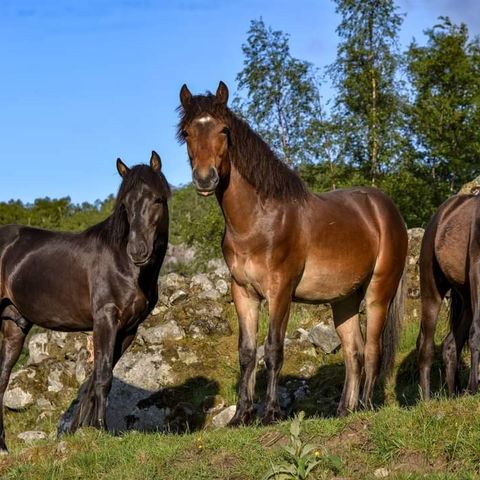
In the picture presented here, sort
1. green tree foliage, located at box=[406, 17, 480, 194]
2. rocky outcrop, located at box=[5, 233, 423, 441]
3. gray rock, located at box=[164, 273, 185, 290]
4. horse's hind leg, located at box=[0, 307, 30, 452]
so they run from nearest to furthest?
horse's hind leg, located at box=[0, 307, 30, 452], rocky outcrop, located at box=[5, 233, 423, 441], gray rock, located at box=[164, 273, 185, 290], green tree foliage, located at box=[406, 17, 480, 194]

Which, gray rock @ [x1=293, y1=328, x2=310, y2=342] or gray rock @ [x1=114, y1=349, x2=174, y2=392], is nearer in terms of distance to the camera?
gray rock @ [x1=114, y1=349, x2=174, y2=392]

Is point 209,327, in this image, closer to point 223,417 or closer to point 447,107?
point 223,417

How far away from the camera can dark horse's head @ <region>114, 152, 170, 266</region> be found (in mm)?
7852

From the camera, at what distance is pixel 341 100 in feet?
78.2

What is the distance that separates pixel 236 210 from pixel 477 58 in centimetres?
1824

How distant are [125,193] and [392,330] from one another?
135 inches

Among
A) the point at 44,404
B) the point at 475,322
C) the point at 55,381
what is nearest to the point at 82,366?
the point at 55,381

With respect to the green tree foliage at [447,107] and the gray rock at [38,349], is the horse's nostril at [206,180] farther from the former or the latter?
the green tree foliage at [447,107]

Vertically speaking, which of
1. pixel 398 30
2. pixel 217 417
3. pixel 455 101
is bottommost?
pixel 217 417

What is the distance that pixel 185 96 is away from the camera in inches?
314

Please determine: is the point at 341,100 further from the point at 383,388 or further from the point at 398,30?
the point at 383,388

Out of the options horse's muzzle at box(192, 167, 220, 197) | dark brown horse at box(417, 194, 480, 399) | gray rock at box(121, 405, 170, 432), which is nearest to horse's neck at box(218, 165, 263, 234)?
horse's muzzle at box(192, 167, 220, 197)

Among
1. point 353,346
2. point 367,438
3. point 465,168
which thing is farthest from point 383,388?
point 465,168

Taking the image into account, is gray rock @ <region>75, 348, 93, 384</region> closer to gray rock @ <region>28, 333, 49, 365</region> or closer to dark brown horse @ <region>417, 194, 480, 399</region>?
gray rock @ <region>28, 333, 49, 365</region>
